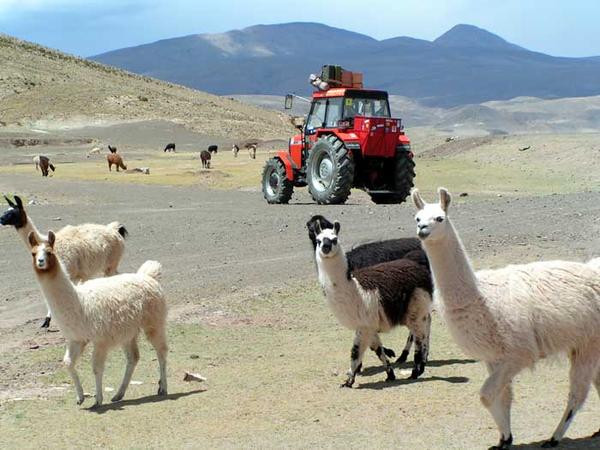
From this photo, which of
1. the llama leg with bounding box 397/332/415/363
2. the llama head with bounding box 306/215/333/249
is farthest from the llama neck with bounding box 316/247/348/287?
the llama leg with bounding box 397/332/415/363

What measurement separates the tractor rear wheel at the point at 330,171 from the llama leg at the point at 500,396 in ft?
53.1

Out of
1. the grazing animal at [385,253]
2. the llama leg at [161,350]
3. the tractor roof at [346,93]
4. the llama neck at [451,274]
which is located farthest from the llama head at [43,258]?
the tractor roof at [346,93]

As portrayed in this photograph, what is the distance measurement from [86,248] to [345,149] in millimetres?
11444

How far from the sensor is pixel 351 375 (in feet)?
26.8

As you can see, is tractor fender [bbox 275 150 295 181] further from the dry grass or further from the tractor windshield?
the dry grass

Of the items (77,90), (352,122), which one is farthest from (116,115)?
(352,122)

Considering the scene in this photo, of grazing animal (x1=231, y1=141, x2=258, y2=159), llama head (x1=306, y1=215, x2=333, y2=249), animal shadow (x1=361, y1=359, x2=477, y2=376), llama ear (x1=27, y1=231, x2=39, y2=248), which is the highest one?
llama head (x1=306, y1=215, x2=333, y2=249)

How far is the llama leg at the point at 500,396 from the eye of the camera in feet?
19.3

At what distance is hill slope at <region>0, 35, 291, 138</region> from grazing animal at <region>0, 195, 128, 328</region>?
6224 cm

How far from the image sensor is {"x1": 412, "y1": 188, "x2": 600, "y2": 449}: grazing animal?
600 cm

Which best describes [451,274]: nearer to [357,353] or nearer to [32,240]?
[357,353]

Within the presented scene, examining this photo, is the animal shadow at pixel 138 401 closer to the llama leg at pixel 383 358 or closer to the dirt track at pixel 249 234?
the llama leg at pixel 383 358

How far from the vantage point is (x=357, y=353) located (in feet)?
27.0

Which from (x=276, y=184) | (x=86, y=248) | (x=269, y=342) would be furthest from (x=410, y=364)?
(x=276, y=184)
